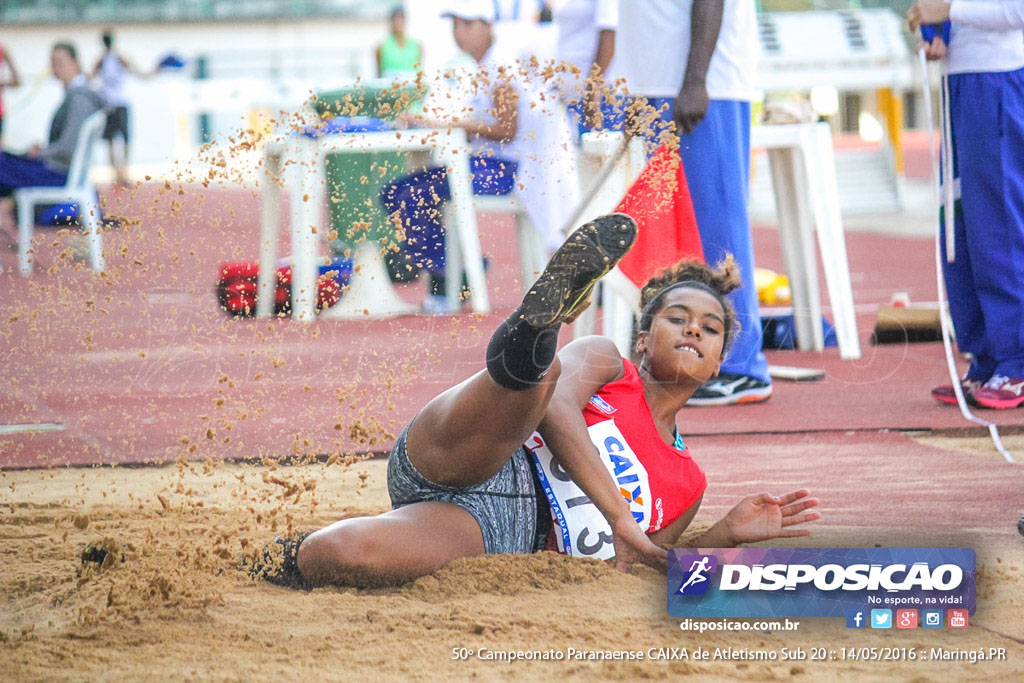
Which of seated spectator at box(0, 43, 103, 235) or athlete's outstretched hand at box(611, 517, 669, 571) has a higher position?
seated spectator at box(0, 43, 103, 235)

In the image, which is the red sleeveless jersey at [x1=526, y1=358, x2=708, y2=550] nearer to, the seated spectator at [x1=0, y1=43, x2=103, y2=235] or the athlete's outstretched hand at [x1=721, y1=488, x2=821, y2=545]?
the athlete's outstretched hand at [x1=721, y1=488, x2=821, y2=545]

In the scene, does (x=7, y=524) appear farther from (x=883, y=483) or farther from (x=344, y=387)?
(x=883, y=483)

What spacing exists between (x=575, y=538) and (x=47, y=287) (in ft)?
4.69

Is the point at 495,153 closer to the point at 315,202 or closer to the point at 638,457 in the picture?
the point at 315,202

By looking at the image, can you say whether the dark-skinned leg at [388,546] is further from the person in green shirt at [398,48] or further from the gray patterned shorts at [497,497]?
the person in green shirt at [398,48]

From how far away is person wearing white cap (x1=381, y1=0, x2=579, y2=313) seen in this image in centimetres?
349

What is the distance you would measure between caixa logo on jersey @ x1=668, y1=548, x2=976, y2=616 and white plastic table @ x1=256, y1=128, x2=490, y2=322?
2287 mm

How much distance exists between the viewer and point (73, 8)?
93.0ft

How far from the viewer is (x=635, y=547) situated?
7.81ft

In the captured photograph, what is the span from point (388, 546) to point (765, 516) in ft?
2.55

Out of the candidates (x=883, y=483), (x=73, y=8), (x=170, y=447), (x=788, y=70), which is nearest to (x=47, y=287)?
(x=170, y=447)

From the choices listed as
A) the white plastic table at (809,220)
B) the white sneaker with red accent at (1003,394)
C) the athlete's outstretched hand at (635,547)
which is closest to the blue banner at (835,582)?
the athlete's outstretched hand at (635,547)

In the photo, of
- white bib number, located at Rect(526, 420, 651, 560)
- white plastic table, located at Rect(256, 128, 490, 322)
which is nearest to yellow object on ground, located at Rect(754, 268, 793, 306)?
white plastic table, located at Rect(256, 128, 490, 322)

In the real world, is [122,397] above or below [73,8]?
below
